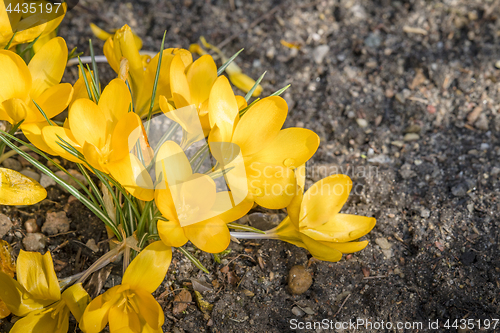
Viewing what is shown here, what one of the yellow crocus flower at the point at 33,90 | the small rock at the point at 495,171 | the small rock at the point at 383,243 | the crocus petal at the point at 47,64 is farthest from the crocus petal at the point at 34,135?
the small rock at the point at 495,171

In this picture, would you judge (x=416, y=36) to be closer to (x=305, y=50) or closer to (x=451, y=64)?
(x=451, y=64)

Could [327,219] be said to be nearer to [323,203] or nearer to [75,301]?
[323,203]

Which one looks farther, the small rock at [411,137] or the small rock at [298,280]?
the small rock at [411,137]

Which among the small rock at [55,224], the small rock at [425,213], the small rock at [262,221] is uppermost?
the small rock at [55,224]

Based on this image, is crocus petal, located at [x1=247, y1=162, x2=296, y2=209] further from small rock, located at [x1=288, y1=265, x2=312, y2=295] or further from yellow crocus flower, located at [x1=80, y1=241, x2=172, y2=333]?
small rock, located at [x1=288, y1=265, x2=312, y2=295]

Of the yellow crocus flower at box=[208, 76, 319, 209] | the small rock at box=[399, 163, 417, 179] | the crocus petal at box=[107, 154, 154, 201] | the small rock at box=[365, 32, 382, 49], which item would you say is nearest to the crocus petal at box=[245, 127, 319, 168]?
the yellow crocus flower at box=[208, 76, 319, 209]

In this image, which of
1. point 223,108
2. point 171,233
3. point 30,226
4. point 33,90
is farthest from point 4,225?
point 223,108

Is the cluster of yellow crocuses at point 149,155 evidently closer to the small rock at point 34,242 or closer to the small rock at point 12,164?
the small rock at point 34,242
